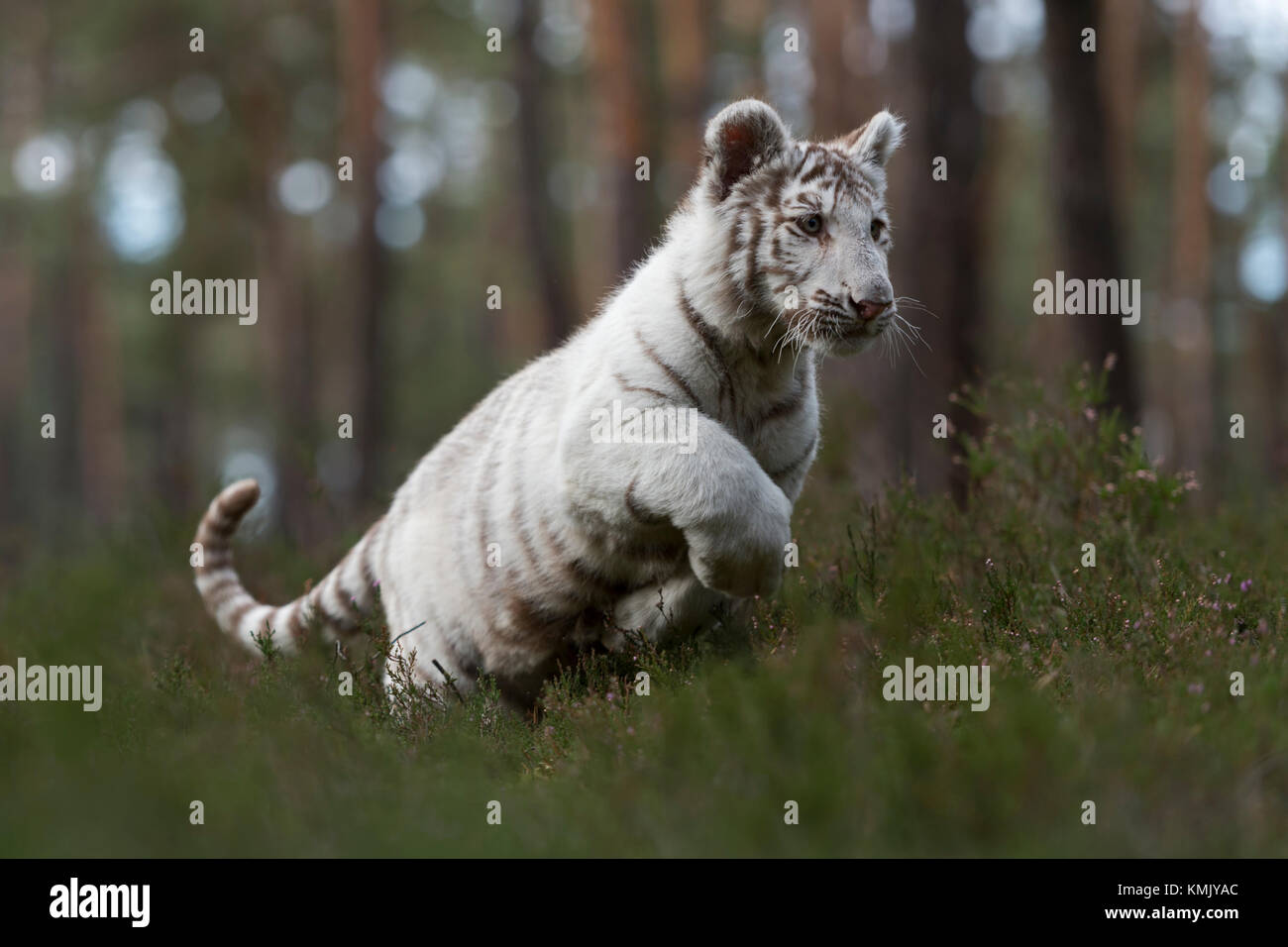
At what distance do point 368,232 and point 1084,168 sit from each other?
9870 millimetres

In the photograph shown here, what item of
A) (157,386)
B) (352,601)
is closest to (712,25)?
(352,601)

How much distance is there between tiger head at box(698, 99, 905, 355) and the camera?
3.99m

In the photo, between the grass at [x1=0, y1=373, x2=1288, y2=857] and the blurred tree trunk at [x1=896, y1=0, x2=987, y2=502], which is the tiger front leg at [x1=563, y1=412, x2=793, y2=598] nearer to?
the grass at [x1=0, y1=373, x2=1288, y2=857]

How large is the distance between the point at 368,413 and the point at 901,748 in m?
12.8

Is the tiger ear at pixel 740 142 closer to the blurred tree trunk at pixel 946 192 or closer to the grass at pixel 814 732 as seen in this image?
the grass at pixel 814 732

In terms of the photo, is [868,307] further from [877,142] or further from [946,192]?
[946,192]

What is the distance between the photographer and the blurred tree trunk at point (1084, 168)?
307 inches

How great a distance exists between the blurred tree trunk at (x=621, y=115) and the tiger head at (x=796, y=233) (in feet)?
31.4

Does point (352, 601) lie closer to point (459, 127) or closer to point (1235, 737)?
point (1235, 737)

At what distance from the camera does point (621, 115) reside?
14.5m

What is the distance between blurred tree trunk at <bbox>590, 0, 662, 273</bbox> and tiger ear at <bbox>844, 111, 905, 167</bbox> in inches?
363

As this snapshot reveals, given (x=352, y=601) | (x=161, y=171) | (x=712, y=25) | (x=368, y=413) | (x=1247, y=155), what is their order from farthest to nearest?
(x=1247, y=155) < (x=161, y=171) < (x=712, y=25) < (x=368, y=413) < (x=352, y=601)

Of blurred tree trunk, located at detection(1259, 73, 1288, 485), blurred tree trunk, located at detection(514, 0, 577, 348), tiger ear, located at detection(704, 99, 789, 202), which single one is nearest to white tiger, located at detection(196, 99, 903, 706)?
tiger ear, located at detection(704, 99, 789, 202)

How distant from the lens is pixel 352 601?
5234 millimetres
